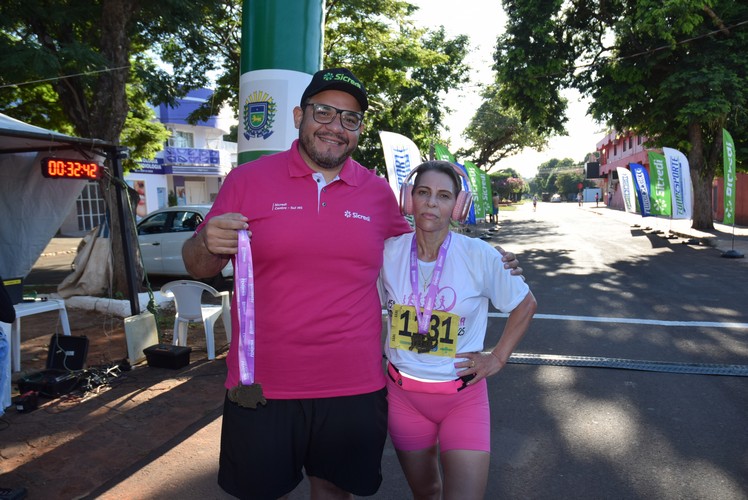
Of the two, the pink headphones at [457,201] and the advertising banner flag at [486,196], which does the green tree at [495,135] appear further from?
the pink headphones at [457,201]

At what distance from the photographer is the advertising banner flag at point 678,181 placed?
1697 cm

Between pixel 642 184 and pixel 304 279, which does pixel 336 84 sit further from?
pixel 642 184

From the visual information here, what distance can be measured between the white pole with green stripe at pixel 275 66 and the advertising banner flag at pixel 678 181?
15554 mm

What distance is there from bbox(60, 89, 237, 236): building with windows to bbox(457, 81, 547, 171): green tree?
2113 centimetres

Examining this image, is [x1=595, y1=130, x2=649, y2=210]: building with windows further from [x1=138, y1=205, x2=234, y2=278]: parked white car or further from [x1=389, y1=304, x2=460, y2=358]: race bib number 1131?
[x1=389, y1=304, x2=460, y2=358]: race bib number 1131

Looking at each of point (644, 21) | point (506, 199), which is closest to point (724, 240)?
point (644, 21)

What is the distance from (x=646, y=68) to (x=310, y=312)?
1900 cm

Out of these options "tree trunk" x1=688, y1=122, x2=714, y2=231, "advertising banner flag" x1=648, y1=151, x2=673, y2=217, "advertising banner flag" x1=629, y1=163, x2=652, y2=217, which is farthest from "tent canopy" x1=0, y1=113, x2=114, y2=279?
"tree trunk" x1=688, y1=122, x2=714, y2=231

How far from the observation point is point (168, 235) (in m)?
11.5

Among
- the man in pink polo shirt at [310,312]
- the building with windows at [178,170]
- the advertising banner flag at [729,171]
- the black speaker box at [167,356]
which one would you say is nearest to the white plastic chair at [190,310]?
the black speaker box at [167,356]

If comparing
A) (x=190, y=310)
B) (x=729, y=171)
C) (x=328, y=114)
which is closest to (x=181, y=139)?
A: (x=729, y=171)

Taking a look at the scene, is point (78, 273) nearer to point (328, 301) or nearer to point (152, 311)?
point (152, 311)

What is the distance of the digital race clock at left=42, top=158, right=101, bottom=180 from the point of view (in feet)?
19.9

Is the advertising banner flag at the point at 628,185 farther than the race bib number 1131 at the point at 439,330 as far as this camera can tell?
Yes
